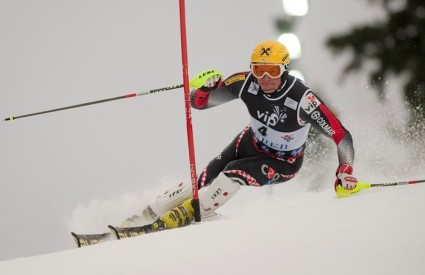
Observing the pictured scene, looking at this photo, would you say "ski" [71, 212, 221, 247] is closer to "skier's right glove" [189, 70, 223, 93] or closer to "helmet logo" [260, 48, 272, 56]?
"skier's right glove" [189, 70, 223, 93]

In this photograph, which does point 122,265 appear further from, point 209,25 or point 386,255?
point 209,25

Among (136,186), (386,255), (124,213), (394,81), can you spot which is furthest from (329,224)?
(394,81)

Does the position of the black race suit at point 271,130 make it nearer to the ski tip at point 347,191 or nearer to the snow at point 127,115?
the ski tip at point 347,191

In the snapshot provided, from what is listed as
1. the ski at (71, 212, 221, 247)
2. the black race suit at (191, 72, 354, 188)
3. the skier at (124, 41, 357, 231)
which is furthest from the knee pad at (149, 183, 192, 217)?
the ski at (71, 212, 221, 247)

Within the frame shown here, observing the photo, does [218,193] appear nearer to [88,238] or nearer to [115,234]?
[115,234]

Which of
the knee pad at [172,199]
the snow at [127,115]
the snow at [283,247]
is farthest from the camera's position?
the snow at [127,115]

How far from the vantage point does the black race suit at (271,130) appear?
4160 mm

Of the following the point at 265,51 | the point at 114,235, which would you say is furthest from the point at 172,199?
the point at 265,51

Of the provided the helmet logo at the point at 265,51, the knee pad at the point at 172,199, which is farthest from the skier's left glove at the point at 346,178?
the knee pad at the point at 172,199

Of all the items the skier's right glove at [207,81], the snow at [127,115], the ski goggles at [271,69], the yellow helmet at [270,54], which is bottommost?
the snow at [127,115]

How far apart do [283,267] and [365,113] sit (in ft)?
20.2

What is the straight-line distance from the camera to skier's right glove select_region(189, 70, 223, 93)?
15.0ft

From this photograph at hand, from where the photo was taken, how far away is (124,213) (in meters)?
5.23

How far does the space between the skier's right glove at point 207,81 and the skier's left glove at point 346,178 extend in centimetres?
119
